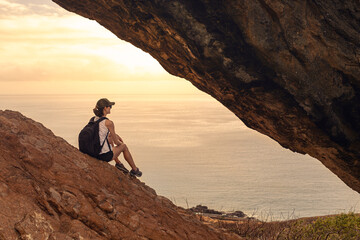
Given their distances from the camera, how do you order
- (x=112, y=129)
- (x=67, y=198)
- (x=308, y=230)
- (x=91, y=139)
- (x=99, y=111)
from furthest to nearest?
1. (x=308, y=230)
2. (x=99, y=111)
3. (x=91, y=139)
4. (x=112, y=129)
5. (x=67, y=198)

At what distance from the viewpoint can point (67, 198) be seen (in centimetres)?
847

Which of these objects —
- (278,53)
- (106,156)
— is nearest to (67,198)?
(106,156)

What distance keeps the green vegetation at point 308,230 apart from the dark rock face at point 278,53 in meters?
3.15

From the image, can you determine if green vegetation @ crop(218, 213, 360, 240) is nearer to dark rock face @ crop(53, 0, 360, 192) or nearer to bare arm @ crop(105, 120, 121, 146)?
dark rock face @ crop(53, 0, 360, 192)

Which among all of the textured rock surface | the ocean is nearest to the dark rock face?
the textured rock surface

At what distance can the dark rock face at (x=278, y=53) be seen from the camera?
10.5 meters

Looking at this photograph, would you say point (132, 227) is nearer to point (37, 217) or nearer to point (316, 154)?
point (37, 217)

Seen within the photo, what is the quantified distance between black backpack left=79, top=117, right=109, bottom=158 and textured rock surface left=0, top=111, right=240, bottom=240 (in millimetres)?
214

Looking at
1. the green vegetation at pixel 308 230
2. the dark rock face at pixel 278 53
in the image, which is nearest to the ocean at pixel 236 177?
the green vegetation at pixel 308 230

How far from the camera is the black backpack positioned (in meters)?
9.87

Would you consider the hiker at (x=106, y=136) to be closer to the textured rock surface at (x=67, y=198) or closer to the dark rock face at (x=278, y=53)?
the textured rock surface at (x=67, y=198)

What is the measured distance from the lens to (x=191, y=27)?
10.9 m

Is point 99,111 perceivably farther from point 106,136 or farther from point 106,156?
point 106,156

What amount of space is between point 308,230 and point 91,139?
8.79m
